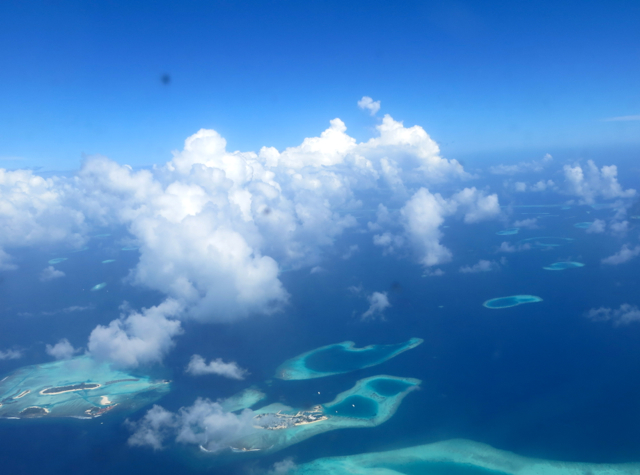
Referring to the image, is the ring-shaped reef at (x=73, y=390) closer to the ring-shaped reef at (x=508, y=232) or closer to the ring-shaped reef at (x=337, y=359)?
the ring-shaped reef at (x=337, y=359)

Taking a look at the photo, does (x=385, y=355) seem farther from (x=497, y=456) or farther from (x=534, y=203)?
(x=534, y=203)

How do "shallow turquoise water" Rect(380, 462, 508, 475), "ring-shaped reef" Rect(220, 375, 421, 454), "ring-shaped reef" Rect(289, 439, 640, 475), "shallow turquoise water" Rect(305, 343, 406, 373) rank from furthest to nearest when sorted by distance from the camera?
"shallow turquoise water" Rect(305, 343, 406, 373) → "ring-shaped reef" Rect(220, 375, 421, 454) → "shallow turquoise water" Rect(380, 462, 508, 475) → "ring-shaped reef" Rect(289, 439, 640, 475)

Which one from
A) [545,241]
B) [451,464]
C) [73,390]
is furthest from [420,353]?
A: [545,241]

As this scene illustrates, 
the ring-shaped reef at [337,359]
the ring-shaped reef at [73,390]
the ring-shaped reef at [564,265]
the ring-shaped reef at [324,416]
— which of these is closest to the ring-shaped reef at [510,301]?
the ring-shaped reef at [564,265]

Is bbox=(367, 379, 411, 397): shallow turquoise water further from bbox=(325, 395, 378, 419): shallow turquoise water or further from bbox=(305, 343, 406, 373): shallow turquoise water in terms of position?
bbox=(305, 343, 406, 373): shallow turquoise water

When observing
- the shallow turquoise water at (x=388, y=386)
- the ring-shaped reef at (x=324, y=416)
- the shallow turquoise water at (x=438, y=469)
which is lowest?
the shallow turquoise water at (x=438, y=469)

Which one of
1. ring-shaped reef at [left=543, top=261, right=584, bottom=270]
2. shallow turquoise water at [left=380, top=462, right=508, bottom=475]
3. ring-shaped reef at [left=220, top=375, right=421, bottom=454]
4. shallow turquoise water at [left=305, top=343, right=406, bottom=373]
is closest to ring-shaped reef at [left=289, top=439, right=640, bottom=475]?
shallow turquoise water at [left=380, top=462, right=508, bottom=475]
